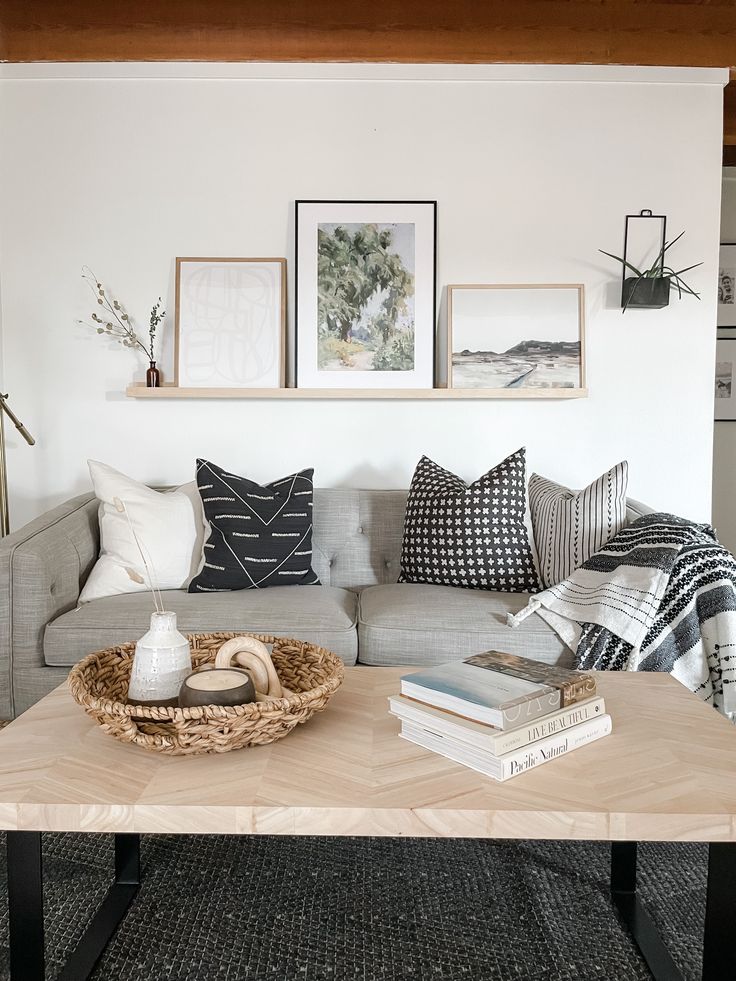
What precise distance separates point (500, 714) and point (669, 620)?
1.16m

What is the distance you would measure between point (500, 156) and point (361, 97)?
0.61 meters

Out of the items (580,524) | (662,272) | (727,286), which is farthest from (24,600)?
(727,286)

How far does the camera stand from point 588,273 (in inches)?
126

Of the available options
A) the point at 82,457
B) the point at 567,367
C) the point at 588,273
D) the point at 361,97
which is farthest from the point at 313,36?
the point at 82,457

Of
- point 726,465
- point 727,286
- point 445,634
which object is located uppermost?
point 727,286

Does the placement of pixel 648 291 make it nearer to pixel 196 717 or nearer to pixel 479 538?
pixel 479 538

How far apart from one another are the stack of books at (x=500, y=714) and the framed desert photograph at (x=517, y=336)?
1926mm

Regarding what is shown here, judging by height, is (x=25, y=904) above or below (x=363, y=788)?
below

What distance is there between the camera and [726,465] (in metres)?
4.43

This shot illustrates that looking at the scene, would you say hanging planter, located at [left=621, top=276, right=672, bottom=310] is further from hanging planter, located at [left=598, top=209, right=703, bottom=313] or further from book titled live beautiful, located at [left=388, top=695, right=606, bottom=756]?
book titled live beautiful, located at [left=388, top=695, right=606, bottom=756]

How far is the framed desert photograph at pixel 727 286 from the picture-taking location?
430 centimetres

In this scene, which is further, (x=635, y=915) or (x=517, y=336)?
(x=517, y=336)

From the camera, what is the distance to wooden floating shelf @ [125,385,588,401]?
3098 millimetres

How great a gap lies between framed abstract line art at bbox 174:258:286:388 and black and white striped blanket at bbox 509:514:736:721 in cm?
155
